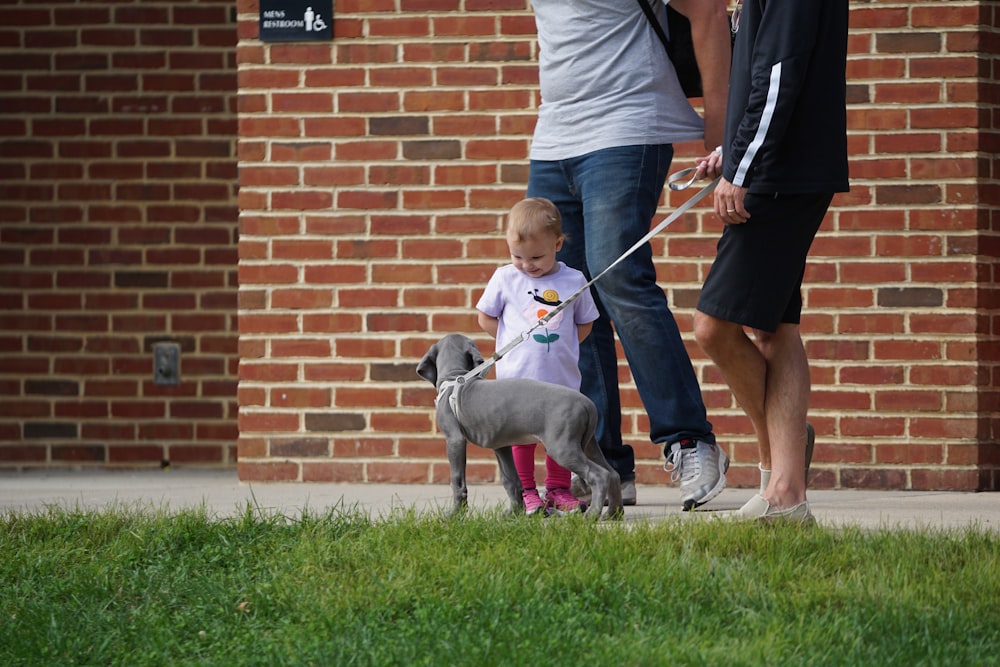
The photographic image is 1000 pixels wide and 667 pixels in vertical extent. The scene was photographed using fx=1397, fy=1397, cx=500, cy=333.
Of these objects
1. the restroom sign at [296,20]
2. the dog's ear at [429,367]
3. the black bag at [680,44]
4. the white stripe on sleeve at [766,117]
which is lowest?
the dog's ear at [429,367]

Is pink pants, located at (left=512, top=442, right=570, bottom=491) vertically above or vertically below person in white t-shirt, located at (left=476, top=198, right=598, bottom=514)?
below

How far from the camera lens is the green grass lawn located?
2924 mm

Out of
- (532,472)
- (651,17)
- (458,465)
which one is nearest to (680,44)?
(651,17)

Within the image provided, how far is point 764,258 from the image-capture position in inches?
159

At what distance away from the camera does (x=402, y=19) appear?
5.93 m

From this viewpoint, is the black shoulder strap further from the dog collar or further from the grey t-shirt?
the dog collar

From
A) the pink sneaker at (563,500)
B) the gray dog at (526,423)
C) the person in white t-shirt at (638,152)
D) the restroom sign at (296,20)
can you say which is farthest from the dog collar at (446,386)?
the restroom sign at (296,20)

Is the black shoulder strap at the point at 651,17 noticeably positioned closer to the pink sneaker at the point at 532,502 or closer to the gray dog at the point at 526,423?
the gray dog at the point at 526,423

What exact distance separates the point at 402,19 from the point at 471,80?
399mm

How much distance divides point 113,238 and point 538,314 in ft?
10.7

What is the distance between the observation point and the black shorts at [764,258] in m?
4.03

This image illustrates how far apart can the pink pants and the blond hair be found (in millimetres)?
708

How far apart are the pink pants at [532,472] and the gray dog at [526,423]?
26 centimetres

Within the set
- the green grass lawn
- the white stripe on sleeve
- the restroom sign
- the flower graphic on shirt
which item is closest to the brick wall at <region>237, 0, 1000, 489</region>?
the restroom sign
